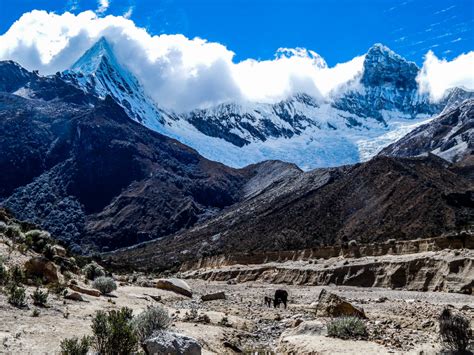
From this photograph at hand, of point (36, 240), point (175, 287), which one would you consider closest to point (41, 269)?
point (36, 240)

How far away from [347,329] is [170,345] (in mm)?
5666

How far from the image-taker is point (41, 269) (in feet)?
79.7

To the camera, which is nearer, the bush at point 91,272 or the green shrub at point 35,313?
the green shrub at point 35,313

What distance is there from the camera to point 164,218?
189 metres

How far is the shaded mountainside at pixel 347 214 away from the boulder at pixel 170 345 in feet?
214

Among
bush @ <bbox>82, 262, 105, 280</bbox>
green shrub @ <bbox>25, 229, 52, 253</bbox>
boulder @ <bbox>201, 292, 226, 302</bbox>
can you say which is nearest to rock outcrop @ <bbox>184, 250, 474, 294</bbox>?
boulder @ <bbox>201, 292, 226, 302</bbox>

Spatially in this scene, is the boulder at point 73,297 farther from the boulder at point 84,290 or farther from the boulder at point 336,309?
the boulder at point 336,309

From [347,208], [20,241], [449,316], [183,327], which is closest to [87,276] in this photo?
[20,241]

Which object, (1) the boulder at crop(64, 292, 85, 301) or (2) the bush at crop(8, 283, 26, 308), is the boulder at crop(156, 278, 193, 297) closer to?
(1) the boulder at crop(64, 292, 85, 301)

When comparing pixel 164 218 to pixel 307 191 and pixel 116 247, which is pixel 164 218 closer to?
pixel 116 247

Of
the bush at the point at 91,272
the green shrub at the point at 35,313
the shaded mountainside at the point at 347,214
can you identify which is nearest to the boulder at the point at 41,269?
the green shrub at the point at 35,313

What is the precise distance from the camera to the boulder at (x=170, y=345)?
1297 cm

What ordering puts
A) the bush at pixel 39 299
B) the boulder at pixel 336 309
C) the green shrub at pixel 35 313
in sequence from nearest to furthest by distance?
the green shrub at pixel 35 313 → the bush at pixel 39 299 → the boulder at pixel 336 309

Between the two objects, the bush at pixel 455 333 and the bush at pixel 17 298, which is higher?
the bush at pixel 455 333
